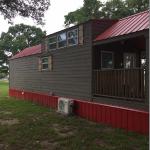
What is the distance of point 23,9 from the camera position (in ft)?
42.7

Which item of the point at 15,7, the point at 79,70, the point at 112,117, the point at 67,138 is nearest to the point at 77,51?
the point at 79,70

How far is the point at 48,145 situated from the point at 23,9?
22.7 ft

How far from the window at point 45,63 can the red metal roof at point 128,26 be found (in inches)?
185

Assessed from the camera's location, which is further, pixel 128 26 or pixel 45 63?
pixel 45 63

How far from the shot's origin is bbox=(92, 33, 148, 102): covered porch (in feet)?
31.9

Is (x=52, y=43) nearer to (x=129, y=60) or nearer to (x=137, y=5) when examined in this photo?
(x=129, y=60)

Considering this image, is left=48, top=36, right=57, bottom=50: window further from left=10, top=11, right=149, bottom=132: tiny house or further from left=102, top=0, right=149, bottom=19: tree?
left=102, top=0, right=149, bottom=19: tree

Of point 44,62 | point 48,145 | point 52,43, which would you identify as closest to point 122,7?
point 44,62

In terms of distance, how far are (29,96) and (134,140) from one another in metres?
11.8

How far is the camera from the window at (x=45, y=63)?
16.4m

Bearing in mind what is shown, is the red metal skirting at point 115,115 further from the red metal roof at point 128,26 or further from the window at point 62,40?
the window at point 62,40

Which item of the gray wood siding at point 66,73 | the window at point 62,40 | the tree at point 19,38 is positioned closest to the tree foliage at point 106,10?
the tree at point 19,38

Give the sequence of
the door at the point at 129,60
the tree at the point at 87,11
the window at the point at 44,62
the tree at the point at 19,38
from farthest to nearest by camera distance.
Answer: the tree at the point at 19,38, the tree at the point at 87,11, the window at the point at 44,62, the door at the point at 129,60

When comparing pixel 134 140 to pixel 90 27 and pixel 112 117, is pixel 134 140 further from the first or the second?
pixel 90 27
